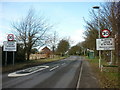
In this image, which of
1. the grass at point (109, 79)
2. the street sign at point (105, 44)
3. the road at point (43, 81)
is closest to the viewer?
the grass at point (109, 79)

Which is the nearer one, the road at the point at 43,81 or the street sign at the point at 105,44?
the road at the point at 43,81

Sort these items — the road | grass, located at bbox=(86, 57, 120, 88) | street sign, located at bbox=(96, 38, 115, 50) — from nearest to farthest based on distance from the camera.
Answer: grass, located at bbox=(86, 57, 120, 88), the road, street sign, located at bbox=(96, 38, 115, 50)

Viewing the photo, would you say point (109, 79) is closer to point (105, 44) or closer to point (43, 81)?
point (43, 81)

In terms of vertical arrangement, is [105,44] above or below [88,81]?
above

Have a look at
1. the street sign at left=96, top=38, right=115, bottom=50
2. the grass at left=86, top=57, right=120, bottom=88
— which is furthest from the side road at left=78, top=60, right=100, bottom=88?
the street sign at left=96, top=38, right=115, bottom=50

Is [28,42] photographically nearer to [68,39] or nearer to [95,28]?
[95,28]

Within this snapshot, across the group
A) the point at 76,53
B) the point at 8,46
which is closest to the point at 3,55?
the point at 8,46

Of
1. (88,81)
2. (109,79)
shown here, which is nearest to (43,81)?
(88,81)

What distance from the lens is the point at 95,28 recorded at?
86.7ft

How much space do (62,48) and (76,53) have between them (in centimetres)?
3565

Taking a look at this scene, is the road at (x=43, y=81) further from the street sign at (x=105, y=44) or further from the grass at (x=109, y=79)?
the street sign at (x=105, y=44)

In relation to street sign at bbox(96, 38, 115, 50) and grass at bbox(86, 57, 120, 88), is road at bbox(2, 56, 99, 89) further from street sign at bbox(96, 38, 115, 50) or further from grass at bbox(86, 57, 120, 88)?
street sign at bbox(96, 38, 115, 50)

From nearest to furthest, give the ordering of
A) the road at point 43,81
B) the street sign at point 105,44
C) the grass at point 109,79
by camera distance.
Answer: the grass at point 109,79 → the road at point 43,81 → the street sign at point 105,44

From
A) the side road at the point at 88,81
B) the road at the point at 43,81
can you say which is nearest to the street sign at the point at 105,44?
the side road at the point at 88,81
